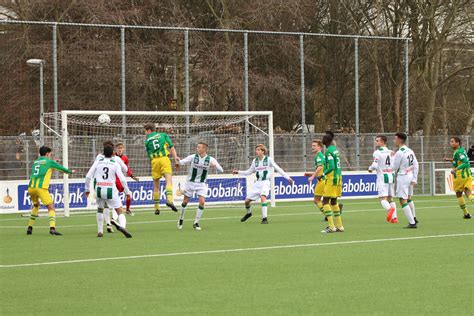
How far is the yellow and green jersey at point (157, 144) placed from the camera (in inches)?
947

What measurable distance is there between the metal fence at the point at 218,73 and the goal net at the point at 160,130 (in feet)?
3.79

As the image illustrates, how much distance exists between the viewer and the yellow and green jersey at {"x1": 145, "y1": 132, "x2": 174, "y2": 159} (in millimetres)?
24047

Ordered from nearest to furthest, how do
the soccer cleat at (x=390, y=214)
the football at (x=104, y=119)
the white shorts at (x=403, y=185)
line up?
the white shorts at (x=403, y=185), the soccer cleat at (x=390, y=214), the football at (x=104, y=119)

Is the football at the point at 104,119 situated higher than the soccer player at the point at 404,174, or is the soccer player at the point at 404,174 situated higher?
the football at the point at 104,119

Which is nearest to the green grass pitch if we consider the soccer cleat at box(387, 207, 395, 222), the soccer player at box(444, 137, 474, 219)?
the soccer cleat at box(387, 207, 395, 222)

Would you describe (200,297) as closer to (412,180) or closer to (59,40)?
(412,180)

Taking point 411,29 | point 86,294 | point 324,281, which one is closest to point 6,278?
point 86,294

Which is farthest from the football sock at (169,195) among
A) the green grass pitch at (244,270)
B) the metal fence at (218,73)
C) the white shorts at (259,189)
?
the metal fence at (218,73)

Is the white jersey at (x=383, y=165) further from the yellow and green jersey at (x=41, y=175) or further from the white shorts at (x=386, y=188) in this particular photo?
the yellow and green jersey at (x=41, y=175)

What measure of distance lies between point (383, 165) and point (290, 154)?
370 inches

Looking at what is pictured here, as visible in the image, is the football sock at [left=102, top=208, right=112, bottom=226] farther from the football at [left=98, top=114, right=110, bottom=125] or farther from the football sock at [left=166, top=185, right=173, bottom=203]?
the football at [left=98, top=114, right=110, bottom=125]

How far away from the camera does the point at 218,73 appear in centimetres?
3766

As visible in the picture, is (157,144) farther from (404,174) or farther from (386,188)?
(404,174)

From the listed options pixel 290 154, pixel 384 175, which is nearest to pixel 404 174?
pixel 384 175
